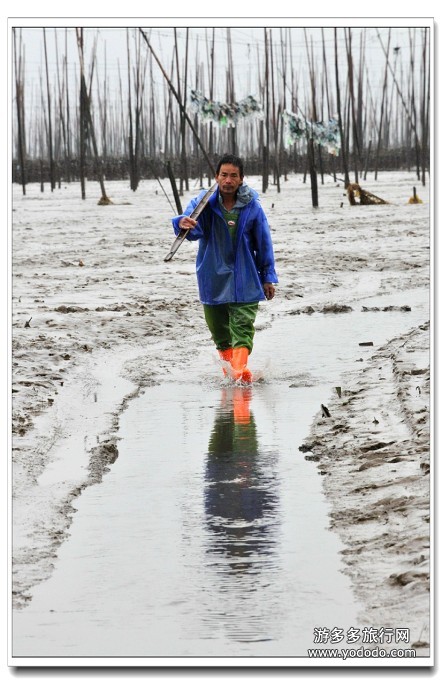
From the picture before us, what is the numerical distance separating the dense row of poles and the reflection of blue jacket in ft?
A: 34.4

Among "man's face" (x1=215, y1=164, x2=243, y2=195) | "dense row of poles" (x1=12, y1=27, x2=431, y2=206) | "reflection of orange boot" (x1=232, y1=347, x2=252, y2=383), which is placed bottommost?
"reflection of orange boot" (x1=232, y1=347, x2=252, y2=383)

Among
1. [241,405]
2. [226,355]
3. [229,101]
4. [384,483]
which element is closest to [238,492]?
[384,483]

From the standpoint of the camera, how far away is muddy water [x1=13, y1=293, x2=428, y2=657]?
2.57 m

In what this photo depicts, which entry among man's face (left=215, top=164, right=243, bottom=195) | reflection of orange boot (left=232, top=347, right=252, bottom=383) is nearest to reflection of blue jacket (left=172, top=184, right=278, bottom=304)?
man's face (left=215, top=164, right=243, bottom=195)

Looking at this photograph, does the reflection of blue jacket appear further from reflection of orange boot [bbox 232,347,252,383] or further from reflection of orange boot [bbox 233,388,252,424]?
reflection of orange boot [bbox 233,388,252,424]

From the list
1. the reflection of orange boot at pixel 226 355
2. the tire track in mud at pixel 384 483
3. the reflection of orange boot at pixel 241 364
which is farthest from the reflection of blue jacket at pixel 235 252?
the tire track in mud at pixel 384 483

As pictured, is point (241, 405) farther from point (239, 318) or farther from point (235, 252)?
point (235, 252)

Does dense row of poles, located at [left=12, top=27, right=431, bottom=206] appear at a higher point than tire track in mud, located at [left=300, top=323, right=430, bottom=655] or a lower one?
higher

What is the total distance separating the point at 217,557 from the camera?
3100 mm

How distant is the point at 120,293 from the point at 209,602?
20.1ft

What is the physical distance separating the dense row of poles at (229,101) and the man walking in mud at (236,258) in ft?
34.4
